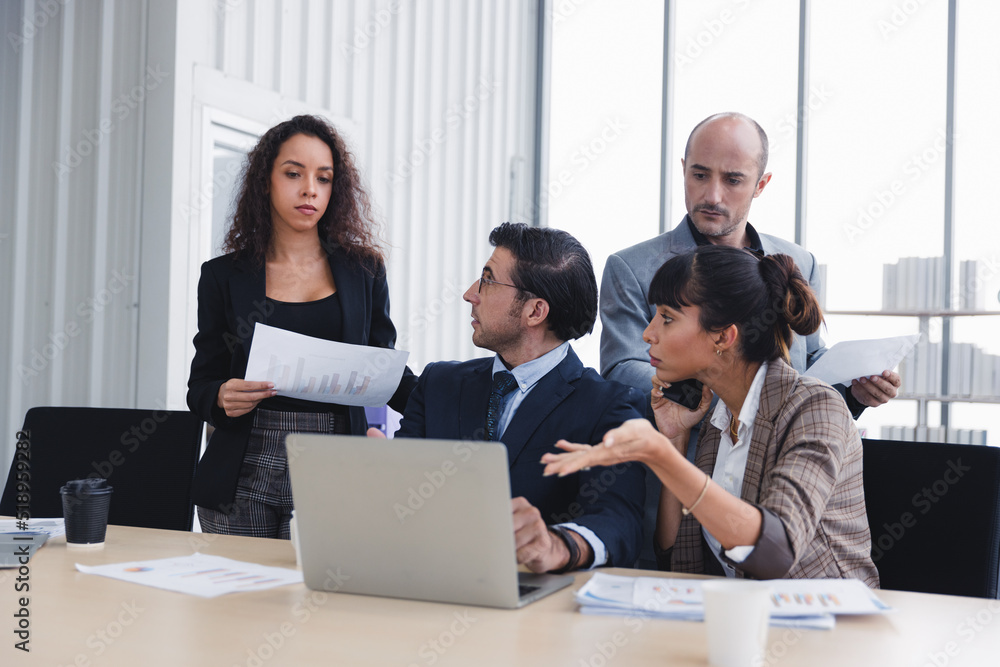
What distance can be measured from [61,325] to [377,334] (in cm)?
158

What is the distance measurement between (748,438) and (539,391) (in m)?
0.42

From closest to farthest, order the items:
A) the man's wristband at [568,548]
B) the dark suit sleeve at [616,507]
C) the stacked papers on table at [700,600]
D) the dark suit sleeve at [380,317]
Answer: the stacked papers on table at [700,600]
the man's wristband at [568,548]
the dark suit sleeve at [616,507]
the dark suit sleeve at [380,317]

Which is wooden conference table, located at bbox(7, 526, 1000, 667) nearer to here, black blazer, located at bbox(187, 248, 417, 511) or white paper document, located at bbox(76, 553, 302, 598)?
white paper document, located at bbox(76, 553, 302, 598)

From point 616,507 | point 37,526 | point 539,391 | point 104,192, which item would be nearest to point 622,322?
point 539,391

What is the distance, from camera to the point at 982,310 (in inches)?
169

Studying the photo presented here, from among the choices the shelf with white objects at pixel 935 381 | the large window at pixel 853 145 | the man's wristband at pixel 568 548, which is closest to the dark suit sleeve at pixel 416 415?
the man's wristband at pixel 568 548

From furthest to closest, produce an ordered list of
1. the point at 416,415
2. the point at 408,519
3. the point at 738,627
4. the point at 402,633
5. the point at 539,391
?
the point at 416,415
the point at 539,391
the point at 408,519
the point at 402,633
the point at 738,627

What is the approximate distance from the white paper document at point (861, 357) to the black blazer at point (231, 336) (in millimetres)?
956

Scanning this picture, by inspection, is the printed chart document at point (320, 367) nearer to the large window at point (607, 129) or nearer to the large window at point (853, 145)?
the large window at point (853, 145)

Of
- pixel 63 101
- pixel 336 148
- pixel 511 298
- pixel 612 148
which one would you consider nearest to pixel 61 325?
pixel 63 101

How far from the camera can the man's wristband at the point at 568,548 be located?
138 cm

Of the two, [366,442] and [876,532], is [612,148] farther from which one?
[366,442]

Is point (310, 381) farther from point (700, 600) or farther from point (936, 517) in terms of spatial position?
point (936, 517)

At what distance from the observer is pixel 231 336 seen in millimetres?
2062
